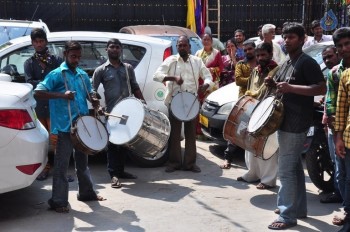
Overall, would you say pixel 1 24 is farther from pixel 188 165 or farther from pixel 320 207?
pixel 320 207

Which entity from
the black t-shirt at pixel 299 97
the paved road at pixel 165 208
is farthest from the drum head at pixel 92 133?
the black t-shirt at pixel 299 97

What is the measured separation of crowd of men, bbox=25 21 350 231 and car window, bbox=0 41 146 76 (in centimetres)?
47

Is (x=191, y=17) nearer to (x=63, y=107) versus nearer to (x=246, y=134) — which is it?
(x=246, y=134)

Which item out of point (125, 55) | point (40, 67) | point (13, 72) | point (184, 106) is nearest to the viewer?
point (40, 67)

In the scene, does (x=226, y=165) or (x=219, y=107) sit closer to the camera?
(x=226, y=165)

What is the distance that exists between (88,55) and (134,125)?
5.90 ft

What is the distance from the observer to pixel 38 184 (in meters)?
6.31

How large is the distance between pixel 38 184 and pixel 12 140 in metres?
1.68

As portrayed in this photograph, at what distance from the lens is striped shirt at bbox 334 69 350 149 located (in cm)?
417

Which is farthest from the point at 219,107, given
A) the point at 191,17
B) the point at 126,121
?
the point at 191,17

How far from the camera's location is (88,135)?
5.17 meters

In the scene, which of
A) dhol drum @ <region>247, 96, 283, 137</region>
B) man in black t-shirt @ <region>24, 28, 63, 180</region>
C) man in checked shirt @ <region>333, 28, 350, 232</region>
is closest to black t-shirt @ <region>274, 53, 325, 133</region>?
dhol drum @ <region>247, 96, 283, 137</region>

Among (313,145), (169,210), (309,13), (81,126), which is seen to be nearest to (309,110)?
(313,145)

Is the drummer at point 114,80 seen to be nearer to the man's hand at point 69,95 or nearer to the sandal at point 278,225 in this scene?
the man's hand at point 69,95
